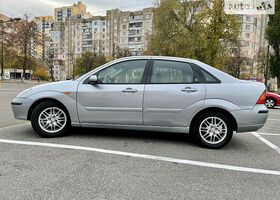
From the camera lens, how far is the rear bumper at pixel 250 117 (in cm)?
404

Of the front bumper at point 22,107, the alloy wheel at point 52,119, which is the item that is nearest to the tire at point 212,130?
the alloy wheel at point 52,119

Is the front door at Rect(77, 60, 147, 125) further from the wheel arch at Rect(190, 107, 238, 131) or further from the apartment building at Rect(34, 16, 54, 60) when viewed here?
the apartment building at Rect(34, 16, 54, 60)

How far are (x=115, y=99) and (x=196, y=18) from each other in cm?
2206

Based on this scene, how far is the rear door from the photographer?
4109 millimetres

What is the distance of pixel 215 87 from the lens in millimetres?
4121

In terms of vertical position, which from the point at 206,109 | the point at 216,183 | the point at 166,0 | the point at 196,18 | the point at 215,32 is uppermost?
the point at 166,0

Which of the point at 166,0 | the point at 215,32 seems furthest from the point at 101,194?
the point at 166,0

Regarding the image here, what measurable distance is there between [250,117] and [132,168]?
2.33m

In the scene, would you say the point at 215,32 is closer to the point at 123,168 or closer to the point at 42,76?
the point at 123,168

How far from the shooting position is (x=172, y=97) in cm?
411

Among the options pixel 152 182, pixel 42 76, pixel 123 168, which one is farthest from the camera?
pixel 42 76

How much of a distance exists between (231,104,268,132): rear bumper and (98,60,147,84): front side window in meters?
1.85

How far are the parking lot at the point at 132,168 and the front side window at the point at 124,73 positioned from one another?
116 centimetres

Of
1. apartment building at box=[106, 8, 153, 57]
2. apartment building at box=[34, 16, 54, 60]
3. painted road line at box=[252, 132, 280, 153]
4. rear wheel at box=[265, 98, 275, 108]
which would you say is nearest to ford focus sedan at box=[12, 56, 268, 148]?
painted road line at box=[252, 132, 280, 153]
